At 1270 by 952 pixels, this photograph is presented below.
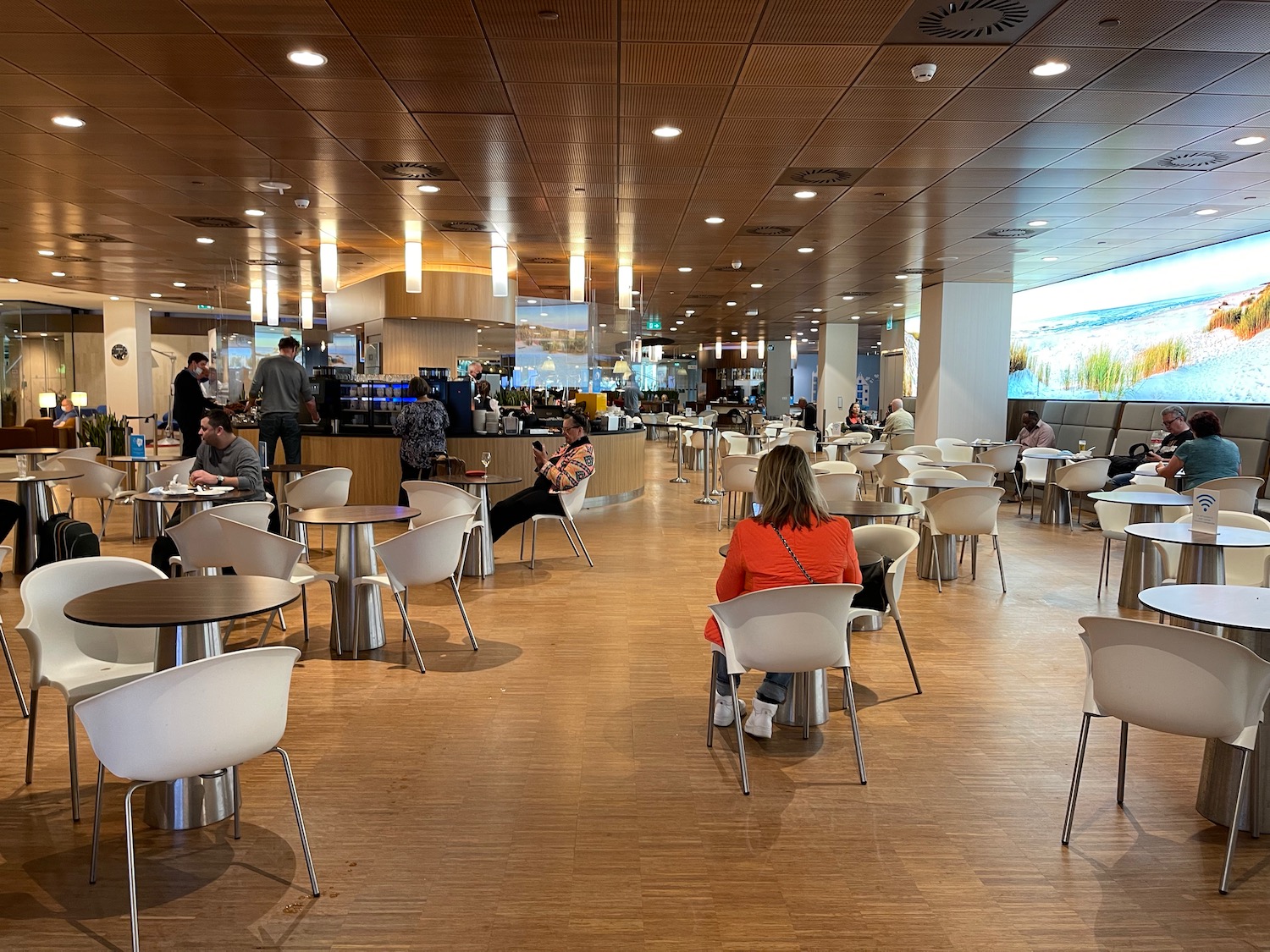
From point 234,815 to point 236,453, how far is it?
3.44 meters

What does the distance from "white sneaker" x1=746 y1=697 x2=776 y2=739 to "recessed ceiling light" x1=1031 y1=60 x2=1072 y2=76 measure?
371 cm

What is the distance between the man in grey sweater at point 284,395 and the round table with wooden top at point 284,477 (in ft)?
1.02

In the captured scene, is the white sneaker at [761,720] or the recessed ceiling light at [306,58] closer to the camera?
the white sneaker at [761,720]

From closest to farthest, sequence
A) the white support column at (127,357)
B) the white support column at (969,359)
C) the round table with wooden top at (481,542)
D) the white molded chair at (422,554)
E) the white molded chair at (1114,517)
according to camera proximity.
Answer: the white molded chair at (422,554) < the white molded chair at (1114,517) < the round table with wooden top at (481,542) < the white support column at (969,359) < the white support column at (127,357)

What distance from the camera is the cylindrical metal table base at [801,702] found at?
13.6 ft

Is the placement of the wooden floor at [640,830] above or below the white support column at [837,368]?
below

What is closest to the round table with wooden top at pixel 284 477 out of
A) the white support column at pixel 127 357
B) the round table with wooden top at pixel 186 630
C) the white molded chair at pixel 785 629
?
the round table with wooden top at pixel 186 630

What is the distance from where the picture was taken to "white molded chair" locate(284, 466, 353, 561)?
693 cm

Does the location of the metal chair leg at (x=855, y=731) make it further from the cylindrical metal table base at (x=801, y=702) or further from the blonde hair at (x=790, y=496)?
the blonde hair at (x=790, y=496)

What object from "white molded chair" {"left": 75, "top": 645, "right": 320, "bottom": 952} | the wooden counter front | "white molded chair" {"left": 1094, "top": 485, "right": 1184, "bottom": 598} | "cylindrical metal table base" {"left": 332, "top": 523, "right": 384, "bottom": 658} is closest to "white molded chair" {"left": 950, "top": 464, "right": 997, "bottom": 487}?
"white molded chair" {"left": 1094, "top": 485, "right": 1184, "bottom": 598}

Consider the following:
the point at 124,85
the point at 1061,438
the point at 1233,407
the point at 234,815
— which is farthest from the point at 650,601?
the point at 1061,438

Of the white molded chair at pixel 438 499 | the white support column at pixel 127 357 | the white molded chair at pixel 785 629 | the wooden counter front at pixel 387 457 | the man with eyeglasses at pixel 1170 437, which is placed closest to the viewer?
the white molded chair at pixel 785 629

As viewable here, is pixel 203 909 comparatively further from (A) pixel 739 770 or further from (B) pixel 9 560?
(B) pixel 9 560

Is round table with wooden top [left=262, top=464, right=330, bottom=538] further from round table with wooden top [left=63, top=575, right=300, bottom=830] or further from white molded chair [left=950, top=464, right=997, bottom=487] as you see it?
white molded chair [left=950, top=464, right=997, bottom=487]
